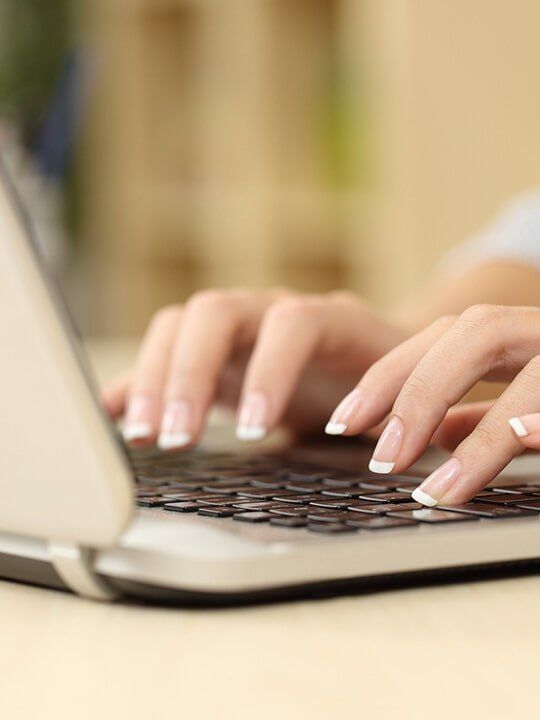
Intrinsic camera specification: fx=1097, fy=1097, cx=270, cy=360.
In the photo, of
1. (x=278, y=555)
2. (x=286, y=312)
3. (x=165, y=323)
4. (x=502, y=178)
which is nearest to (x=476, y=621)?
(x=278, y=555)

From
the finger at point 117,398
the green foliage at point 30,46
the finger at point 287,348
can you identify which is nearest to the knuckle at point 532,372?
the finger at point 287,348

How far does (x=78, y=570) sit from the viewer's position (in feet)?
1.03

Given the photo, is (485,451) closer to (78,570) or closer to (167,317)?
(78,570)

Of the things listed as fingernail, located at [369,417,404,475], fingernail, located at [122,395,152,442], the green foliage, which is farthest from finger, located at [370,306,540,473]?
the green foliage

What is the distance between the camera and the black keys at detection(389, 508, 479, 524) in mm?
346

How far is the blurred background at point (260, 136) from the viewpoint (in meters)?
1.92

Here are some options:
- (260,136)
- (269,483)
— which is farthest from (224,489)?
(260,136)

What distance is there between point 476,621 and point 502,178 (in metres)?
1.68

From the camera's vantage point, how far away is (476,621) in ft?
0.98

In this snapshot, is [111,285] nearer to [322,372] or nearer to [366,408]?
[322,372]

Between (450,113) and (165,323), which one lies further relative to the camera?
(450,113)

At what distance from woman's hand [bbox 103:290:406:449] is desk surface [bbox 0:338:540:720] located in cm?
28

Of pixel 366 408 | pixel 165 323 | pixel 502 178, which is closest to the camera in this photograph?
pixel 366 408

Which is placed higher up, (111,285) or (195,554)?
(195,554)
